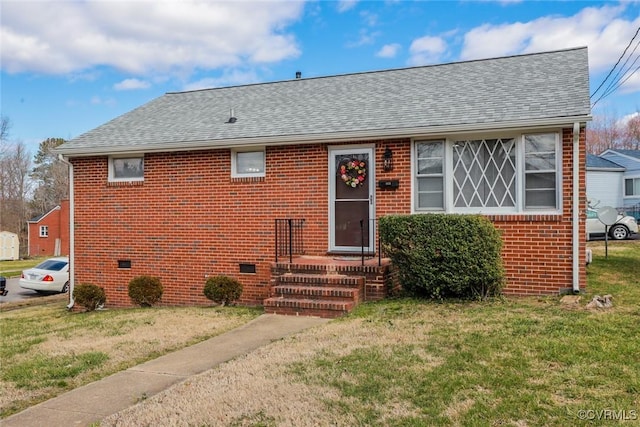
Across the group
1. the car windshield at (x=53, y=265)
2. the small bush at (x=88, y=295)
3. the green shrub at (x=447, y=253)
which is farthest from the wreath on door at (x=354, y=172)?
the car windshield at (x=53, y=265)

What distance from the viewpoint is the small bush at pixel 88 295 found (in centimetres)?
1024

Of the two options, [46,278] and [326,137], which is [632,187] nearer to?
[326,137]

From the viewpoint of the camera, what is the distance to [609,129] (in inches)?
1789

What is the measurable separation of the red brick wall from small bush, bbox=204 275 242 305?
0.39 metres

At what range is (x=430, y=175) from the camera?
878 centimetres

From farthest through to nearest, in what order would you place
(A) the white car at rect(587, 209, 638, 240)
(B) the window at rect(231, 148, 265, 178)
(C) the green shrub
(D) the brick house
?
(A) the white car at rect(587, 209, 638, 240), (B) the window at rect(231, 148, 265, 178), (D) the brick house, (C) the green shrub

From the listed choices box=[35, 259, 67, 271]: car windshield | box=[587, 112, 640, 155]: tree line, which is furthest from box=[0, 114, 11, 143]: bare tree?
box=[587, 112, 640, 155]: tree line

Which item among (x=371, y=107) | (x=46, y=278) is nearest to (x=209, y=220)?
(x=371, y=107)

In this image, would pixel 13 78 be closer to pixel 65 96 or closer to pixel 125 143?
pixel 65 96

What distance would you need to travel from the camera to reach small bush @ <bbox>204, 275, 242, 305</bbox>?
30.7ft

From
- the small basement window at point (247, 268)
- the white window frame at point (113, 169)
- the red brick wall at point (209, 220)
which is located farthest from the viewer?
the white window frame at point (113, 169)

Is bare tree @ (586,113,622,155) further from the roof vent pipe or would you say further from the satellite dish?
the roof vent pipe

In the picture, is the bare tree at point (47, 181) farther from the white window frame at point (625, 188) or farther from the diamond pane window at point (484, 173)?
the diamond pane window at point (484, 173)

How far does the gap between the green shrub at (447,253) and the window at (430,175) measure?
1.31 metres
